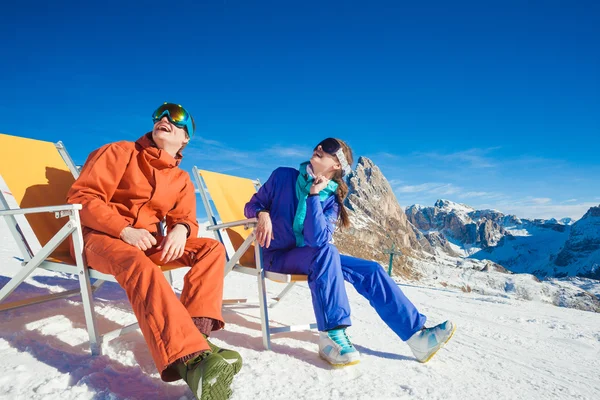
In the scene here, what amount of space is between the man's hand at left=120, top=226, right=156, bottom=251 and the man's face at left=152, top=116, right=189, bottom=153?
0.75 m

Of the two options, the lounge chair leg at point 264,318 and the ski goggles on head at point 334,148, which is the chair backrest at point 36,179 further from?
the ski goggles on head at point 334,148

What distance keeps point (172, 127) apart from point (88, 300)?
1.30 m

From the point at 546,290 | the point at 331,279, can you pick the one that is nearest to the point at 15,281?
the point at 331,279

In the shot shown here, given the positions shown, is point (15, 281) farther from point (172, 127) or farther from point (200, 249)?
point (172, 127)

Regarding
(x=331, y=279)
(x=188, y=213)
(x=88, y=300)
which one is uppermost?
(x=188, y=213)

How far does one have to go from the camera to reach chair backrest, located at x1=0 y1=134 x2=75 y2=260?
304cm

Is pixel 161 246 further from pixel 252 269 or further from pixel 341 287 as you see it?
pixel 341 287

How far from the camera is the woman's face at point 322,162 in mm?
3100

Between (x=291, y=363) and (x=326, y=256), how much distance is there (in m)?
0.74

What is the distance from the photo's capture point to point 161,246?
8.78ft

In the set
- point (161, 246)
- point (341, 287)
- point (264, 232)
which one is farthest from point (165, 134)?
point (341, 287)

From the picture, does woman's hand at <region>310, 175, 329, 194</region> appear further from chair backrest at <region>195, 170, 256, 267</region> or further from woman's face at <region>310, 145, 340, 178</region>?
chair backrest at <region>195, 170, 256, 267</region>

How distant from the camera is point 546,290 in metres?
95.4

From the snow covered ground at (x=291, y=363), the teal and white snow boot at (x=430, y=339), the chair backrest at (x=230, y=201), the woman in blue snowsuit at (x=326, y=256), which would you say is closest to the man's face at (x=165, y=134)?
the woman in blue snowsuit at (x=326, y=256)
